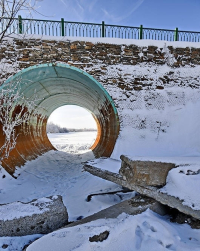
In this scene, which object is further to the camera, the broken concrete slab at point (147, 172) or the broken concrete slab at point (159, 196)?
the broken concrete slab at point (147, 172)

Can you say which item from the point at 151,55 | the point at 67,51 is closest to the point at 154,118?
the point at 151,55

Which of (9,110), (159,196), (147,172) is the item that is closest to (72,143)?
(9,110)

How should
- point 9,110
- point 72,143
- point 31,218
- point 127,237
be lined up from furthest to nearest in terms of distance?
point 72,143 → point 9,110 → point 31,218 → point 127,237

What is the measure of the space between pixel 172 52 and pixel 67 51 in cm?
305

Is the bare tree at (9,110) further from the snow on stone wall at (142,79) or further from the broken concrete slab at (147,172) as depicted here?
the broken concrete slab at (147,172)

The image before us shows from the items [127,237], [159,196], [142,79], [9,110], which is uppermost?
[142,79]

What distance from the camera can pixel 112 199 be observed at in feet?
11.5

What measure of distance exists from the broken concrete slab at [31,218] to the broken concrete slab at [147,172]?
3.87ft

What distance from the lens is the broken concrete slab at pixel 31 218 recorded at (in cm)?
239

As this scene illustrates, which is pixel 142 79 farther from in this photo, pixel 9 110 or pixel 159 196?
pixel 9 110

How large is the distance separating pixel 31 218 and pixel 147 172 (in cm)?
176

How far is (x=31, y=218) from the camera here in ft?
8.06

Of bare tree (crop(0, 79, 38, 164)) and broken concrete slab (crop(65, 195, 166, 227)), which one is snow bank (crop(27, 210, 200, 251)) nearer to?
broken concrete slab (crop(65, 195, 166, 227))

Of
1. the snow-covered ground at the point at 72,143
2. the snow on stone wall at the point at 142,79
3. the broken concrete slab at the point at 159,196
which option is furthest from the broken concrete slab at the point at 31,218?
the snow-covered ground at the point at 72,143
